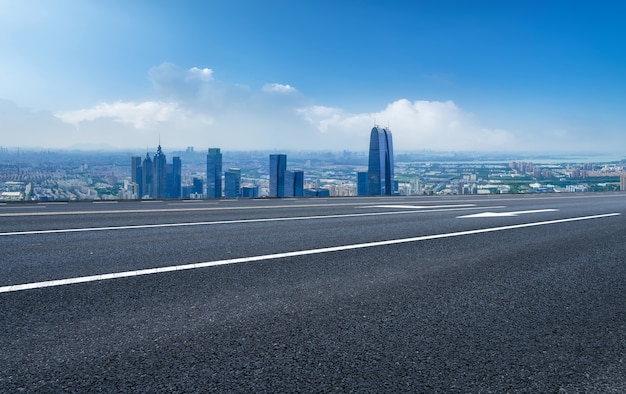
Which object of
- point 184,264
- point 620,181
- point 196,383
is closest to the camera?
point 196,383

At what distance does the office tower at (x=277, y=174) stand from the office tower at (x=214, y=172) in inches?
169

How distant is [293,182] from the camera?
3089cm

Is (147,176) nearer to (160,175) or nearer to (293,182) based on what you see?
(160,175)

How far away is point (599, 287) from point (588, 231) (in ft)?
16.7

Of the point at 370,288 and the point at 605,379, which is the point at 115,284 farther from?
the point at 605,379

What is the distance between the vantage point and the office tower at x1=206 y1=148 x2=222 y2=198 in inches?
1240

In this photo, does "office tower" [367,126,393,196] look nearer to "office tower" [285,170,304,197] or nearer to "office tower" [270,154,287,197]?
"office tower" [270,154,287,197]

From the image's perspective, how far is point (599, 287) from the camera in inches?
177

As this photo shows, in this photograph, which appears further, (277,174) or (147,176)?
(277,174)

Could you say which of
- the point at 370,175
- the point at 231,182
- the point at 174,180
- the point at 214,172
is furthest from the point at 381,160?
the point at 174,180

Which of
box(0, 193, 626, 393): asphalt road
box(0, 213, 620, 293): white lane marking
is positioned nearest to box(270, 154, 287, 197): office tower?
box(0, 213, 620, 293): white lane marking

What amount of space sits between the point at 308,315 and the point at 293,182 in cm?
2760

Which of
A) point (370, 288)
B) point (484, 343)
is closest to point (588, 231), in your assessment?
point (370, 288)

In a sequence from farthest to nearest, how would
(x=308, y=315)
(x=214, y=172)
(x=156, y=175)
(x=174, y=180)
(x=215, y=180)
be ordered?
(x=214, y=172)
(x=215, y=180)
(x=156, y=175)
(x=174, y=180)
(x=308, y=315)
